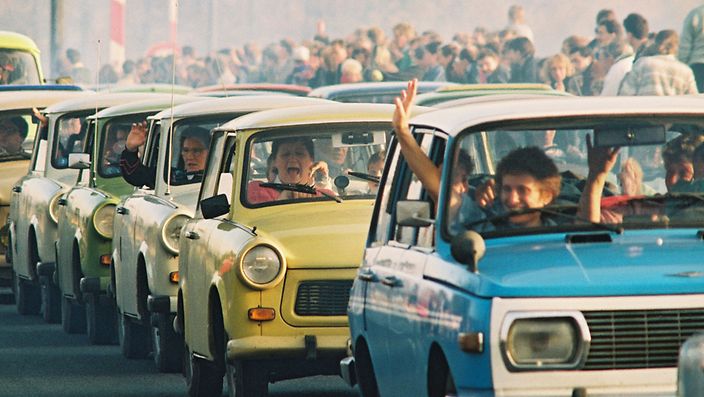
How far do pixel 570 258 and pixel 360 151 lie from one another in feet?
16.9

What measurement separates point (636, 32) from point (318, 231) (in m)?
10.1

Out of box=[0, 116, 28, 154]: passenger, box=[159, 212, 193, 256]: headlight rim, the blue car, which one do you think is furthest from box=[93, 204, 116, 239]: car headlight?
the blue car

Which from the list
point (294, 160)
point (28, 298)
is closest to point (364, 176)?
point (294, 160)

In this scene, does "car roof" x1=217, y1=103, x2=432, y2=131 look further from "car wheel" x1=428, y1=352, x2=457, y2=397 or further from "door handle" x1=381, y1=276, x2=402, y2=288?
"car wheel" x1=428, y1=352, x2=457, y2=397

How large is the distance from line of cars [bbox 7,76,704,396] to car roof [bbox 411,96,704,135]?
0.01 m

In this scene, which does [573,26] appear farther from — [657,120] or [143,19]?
[657,120]

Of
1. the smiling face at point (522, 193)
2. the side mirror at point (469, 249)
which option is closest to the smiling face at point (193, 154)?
the smiling face at point (522, 193)

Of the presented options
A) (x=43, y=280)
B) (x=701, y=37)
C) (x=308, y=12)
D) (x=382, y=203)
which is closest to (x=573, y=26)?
(x=308, y=12)

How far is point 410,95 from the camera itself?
8.63 meters

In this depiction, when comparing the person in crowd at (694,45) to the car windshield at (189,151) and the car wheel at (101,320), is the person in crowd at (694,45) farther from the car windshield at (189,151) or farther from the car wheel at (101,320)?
the car windshield at (189,151)

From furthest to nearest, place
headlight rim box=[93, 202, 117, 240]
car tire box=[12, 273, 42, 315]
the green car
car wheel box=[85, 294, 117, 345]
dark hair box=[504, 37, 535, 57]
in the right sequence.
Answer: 1. dark hair box=[504, 37, 535, 57]
2. car tire box=[12, 273, 42, 315]
3. car wheel box=[85, 294, 117, 345]
4. the green car
5. headlight rim box=[93, 202, 117, 240]

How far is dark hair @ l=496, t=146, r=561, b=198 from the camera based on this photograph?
302 inches

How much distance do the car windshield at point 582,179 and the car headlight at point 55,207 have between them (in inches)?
367

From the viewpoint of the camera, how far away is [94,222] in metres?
15.3
